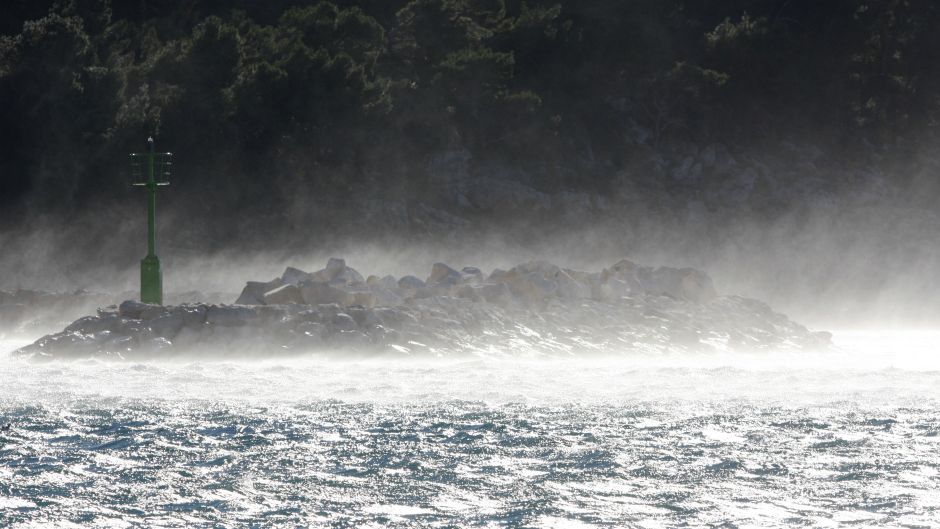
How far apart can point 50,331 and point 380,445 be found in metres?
17.1

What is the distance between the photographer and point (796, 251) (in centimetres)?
5147

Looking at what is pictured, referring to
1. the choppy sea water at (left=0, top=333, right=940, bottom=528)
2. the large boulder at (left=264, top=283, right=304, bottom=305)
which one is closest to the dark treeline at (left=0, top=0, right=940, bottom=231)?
the large boulder at (left=264, top=283, right=304, bottom=305)

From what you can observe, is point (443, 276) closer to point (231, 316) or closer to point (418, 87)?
point (231, 316)

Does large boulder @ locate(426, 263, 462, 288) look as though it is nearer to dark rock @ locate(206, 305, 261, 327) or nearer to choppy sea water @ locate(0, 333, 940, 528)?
dark rock @ locate(206, 305, 261, 327)

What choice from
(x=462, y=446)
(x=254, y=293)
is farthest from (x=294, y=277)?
(x=462, y=446)

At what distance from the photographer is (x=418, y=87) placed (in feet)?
168

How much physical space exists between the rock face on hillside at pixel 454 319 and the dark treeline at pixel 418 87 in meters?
19.1

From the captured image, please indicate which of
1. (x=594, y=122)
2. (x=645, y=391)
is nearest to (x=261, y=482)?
(x=645, y=391)

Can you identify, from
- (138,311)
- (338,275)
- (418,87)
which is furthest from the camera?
(418,87)

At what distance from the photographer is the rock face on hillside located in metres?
23.2

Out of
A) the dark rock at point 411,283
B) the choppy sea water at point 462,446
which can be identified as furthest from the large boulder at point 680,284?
the choppy sea water at point 462,446

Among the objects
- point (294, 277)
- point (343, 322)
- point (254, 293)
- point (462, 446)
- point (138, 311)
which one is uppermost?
point (294, 277)

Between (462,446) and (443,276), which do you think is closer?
(462,446)

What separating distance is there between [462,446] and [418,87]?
3818 cm
